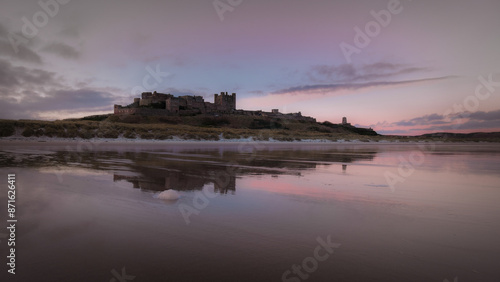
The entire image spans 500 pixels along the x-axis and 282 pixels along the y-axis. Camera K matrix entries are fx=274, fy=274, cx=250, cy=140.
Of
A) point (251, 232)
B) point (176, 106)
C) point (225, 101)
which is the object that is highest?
point (225, 101)

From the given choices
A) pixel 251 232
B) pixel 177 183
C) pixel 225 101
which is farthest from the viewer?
pixel 225 101

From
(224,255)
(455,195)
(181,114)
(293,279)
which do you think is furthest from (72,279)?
(181,114)

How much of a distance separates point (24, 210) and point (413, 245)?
547 cm

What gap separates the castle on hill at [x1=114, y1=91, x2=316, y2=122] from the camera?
Result: 3469 inches

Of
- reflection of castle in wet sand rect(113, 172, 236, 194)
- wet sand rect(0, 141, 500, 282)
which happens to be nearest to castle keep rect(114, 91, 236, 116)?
reflection of castle in wet sand rect(113, 172, 236, 194)

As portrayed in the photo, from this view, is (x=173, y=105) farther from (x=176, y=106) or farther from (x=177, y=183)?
(x=177, y=183)

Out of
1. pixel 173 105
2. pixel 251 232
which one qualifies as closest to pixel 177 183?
pixel 251 232

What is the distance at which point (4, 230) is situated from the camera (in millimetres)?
3422

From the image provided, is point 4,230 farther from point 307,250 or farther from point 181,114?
point 181,114

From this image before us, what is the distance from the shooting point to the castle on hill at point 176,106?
289 ft

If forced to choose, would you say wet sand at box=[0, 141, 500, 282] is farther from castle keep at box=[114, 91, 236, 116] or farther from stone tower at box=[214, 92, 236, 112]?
stone tower at box=[214, 92, 236, 112]

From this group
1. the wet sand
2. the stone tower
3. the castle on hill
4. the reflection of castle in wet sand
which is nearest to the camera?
the wet sand

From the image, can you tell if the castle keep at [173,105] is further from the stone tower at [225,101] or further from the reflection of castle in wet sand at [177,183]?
the reflection of castle in wet sand at [177,183]

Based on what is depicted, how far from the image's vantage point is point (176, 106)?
3748 inches
